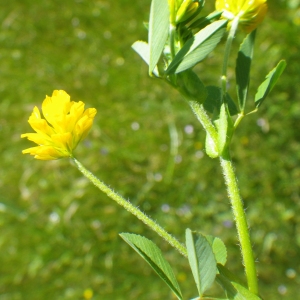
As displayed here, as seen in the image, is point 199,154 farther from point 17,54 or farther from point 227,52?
point 227,52

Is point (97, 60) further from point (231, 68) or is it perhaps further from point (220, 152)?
point (220, 152)

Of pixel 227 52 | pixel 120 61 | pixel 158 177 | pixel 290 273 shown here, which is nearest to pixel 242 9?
pixel 227 52

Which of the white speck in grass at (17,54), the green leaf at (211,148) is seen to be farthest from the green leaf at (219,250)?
the white speck in grass at (17,54)

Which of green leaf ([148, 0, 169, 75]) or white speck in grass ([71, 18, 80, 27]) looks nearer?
green leaf ([148, 0, 169, 75])

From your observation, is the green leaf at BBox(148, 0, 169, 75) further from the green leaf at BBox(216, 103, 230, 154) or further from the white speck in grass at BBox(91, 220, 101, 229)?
the white speck in grass at BBox(91, 220, 101, 229)

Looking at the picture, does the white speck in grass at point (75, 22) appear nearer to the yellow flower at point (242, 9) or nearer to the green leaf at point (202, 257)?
the yellow flower at point (242, 9)

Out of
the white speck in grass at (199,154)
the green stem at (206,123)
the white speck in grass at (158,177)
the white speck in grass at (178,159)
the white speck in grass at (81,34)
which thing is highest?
the green stem at (206,123)

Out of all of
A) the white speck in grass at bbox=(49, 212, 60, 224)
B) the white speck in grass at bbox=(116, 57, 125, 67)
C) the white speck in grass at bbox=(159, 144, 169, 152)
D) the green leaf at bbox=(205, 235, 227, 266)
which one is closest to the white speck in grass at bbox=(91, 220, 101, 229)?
the white speck in grass at bbox=(49, 212, 60, 224)
